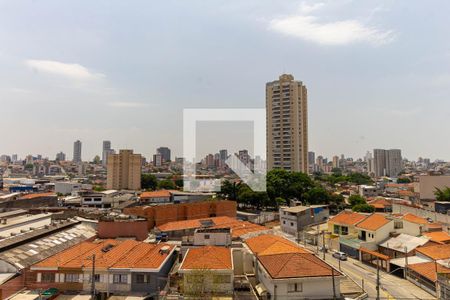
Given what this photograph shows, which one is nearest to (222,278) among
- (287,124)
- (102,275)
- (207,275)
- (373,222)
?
(207,275)

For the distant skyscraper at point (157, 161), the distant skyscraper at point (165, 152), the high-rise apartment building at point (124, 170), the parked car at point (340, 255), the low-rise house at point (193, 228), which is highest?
the distant skyscraper at point (165, 152)

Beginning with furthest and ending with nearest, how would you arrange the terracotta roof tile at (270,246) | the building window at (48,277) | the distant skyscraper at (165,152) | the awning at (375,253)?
the distant skyscraper at (165,152), the awning at (375,253), the terracotta roof tile at (270,246), the building window at (48,277)

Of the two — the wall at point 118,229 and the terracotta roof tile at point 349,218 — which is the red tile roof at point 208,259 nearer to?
the wall at point 118,229

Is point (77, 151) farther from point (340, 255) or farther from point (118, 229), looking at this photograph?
point (340, 255)

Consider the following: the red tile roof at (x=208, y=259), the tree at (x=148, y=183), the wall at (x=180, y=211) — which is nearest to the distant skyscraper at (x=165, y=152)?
the tree at (x=148, y=183)

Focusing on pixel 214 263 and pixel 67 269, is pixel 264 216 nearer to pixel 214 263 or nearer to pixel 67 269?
pixel 214 263

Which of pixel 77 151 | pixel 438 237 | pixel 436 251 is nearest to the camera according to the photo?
pixel 436 251
